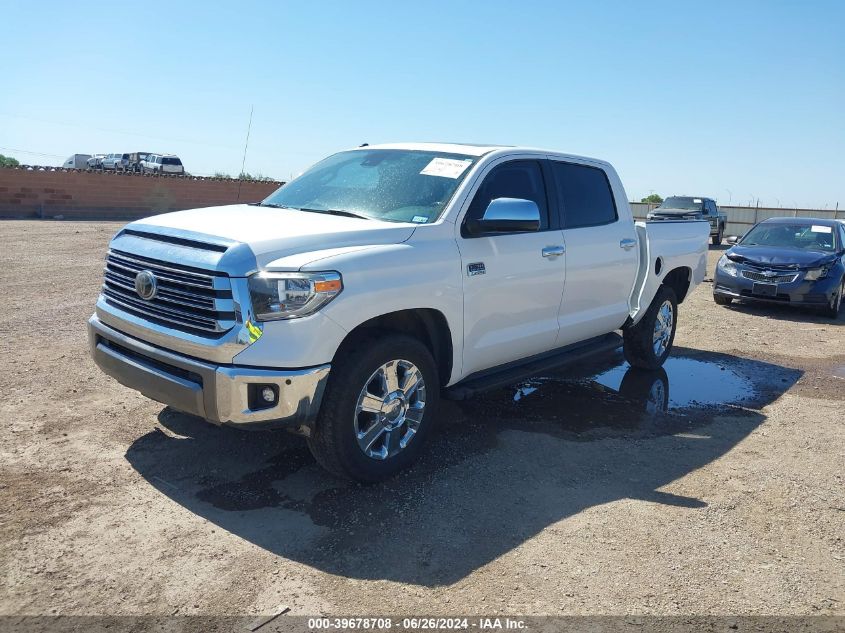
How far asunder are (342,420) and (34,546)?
161cm

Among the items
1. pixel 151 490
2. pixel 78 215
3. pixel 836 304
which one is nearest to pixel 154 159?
pixel 78 215

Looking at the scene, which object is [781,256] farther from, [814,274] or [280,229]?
[280,229]

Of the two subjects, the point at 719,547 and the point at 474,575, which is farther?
the point at 719,547

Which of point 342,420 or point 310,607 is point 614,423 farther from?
point 310,607

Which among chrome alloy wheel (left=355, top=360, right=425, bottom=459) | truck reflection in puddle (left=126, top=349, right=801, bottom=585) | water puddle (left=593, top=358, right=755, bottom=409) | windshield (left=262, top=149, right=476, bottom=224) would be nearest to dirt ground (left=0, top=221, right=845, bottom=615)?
truck reflection in puddle (left=126, top=349, right=801, bottom=585)

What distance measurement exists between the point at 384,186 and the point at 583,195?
1961mm

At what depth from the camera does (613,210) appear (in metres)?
6.43

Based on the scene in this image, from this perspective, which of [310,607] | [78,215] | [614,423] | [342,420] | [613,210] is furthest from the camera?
[78,215]

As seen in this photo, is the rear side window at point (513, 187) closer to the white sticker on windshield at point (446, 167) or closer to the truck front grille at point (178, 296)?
the white sticker on windshield at point (446, 167)

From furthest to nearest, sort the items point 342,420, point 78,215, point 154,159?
point 154,159 → point 78,215 → point 342,420

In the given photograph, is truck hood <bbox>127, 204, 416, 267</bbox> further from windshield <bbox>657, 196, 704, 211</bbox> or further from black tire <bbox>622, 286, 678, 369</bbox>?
windshield <bbox>657, 196, 704, 211</bbox>

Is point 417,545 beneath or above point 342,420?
beneath

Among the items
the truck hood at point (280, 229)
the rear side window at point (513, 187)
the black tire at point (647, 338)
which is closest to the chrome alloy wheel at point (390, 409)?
the truck hood at point (280, 229)

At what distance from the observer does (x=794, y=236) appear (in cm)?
1244
